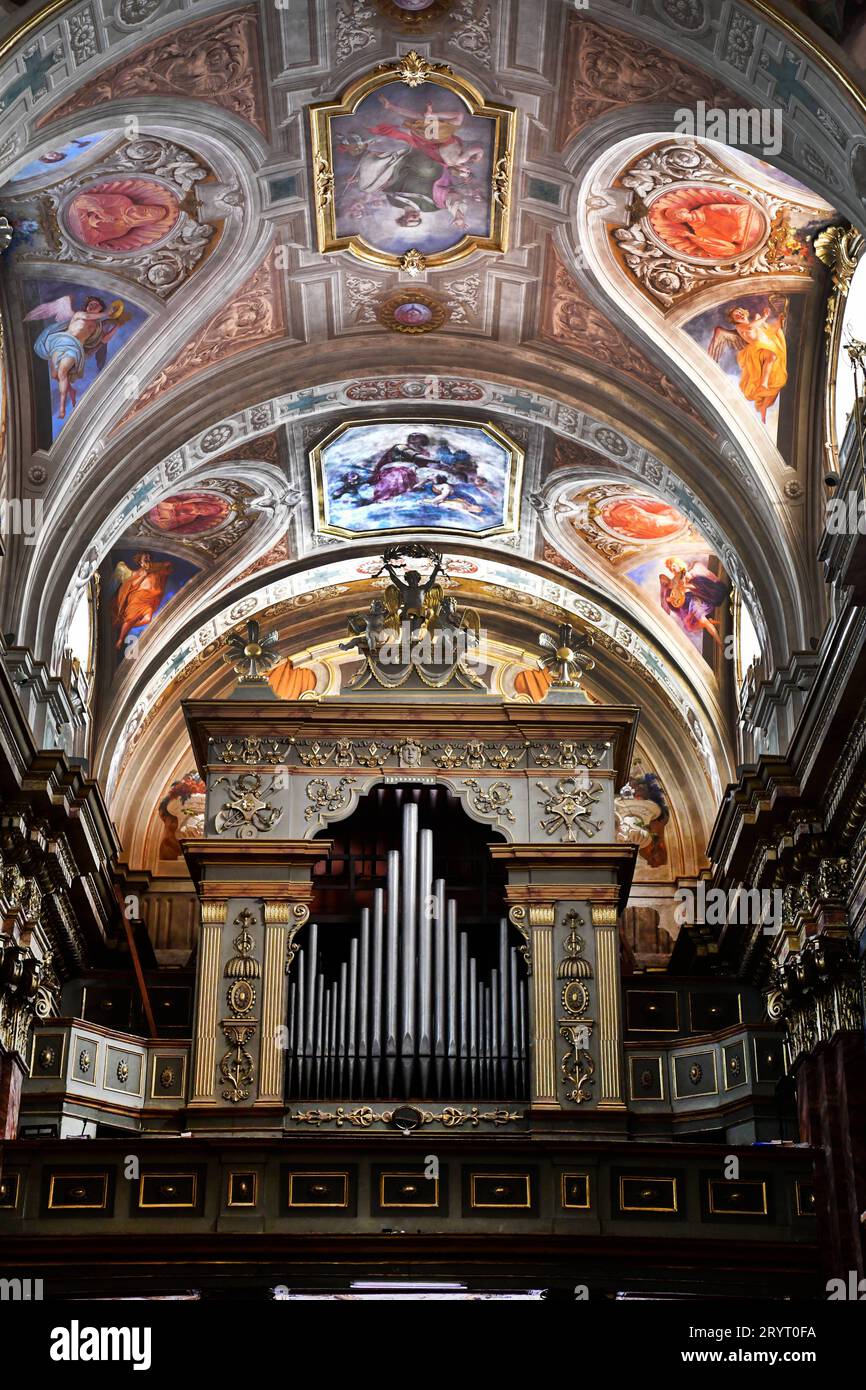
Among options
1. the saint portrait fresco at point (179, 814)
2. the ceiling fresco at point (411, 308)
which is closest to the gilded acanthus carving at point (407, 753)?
the ceiling fresco at point (411, 308)

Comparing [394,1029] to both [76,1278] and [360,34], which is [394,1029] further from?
[360,34]

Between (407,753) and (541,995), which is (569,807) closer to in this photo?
(407,753)

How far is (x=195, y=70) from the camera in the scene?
16359 millimetres

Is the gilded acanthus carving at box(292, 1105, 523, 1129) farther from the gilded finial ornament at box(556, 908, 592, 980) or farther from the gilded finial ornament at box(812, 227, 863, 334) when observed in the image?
the gilded finial ornament at box(812, 227, 863, 334)

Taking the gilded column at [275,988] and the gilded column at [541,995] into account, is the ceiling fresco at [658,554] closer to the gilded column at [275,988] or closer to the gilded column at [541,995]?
the gilded column at [541,995]

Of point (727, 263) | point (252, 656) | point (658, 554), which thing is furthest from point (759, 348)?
point (252, 656)

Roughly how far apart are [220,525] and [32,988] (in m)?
7.19

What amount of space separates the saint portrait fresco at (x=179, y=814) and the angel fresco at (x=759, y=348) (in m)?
10.1

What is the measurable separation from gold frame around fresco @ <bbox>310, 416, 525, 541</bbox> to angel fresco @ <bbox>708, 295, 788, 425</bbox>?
154 inches

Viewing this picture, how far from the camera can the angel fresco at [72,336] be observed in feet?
60.2

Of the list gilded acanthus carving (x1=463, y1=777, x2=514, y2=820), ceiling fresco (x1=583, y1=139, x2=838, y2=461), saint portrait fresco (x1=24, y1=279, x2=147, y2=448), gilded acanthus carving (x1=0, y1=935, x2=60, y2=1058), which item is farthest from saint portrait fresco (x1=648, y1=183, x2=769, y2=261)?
gilded acanthus carving (x1=0, y1=935, x2=60, y2=1058)

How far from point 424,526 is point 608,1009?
8.48 meters

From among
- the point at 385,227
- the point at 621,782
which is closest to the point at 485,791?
the point at 621,782

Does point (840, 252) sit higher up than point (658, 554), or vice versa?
point (658, 554)
